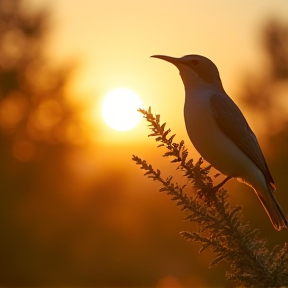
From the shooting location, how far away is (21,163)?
29344mm

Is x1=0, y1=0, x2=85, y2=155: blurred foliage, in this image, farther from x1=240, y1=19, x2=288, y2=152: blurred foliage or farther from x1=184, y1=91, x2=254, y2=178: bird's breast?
x1=184, y1=91, x2=254, y2=178: bird's breast

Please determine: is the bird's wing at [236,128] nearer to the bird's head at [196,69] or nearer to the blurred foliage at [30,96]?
the bird's head at [196,69]

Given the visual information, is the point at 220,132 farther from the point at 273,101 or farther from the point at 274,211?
the point at 273,101

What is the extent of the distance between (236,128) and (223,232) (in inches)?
102

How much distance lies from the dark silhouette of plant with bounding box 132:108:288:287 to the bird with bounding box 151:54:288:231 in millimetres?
1493

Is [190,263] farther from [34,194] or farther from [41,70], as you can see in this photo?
[41,70]

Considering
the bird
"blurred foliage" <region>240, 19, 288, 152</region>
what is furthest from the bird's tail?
"blurred foliage" <region>240, 19, 288, 152</region>

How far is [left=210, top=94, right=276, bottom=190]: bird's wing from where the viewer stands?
6.08m

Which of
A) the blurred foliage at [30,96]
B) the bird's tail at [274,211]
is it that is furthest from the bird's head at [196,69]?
→ the blurred foliage at [30,96]

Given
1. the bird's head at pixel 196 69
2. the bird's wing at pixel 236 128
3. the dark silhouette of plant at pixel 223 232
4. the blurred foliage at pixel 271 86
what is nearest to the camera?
the dark silhouette of plant at pixel 223 232

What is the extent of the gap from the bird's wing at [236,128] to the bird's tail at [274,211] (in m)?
0.14

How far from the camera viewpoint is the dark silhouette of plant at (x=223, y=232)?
3.36m

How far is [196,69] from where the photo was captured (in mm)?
6402

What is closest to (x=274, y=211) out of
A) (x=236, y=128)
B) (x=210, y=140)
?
(x=210, y=140)
